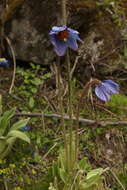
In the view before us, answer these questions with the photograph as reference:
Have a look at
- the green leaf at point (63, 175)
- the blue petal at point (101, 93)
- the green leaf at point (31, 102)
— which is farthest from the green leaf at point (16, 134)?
the green leaf at point (31, 102)

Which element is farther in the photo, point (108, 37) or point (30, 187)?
point (108, 37)

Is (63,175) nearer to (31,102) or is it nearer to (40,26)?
(31,102)

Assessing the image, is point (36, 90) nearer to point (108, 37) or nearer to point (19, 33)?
point (19, 33)

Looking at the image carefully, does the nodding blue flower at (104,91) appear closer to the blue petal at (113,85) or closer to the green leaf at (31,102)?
the blue petal at (113,85)

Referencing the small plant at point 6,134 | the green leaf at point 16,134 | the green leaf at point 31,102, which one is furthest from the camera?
the green leaf at point 31,102

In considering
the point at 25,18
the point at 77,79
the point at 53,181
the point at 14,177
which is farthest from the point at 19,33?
the point at 53,181

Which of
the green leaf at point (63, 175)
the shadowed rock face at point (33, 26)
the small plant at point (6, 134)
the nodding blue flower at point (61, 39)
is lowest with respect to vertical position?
the green leaf at point (63, 175)
